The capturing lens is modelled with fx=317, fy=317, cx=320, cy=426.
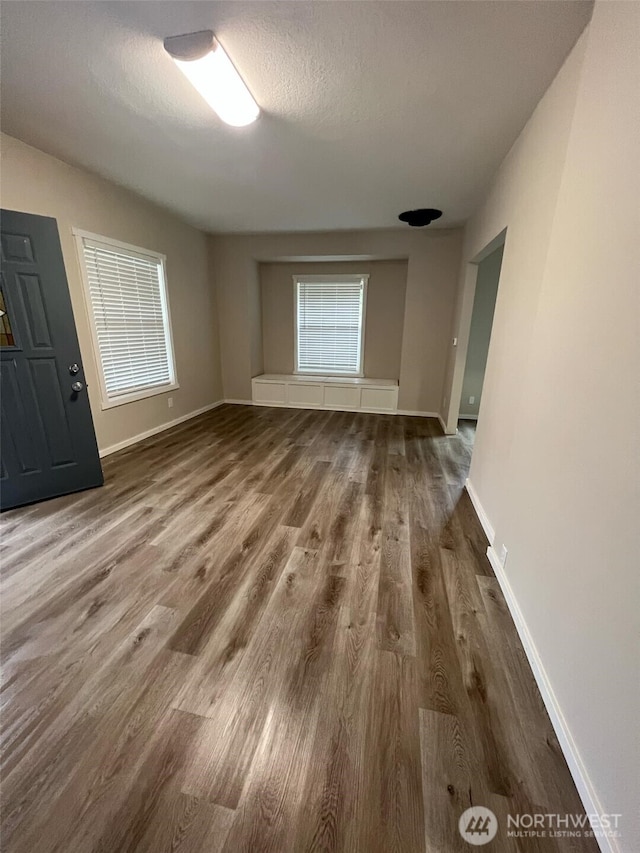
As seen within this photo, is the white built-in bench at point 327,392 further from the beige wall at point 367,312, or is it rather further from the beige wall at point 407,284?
the beige wall at point 367,312

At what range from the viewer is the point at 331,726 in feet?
3.80

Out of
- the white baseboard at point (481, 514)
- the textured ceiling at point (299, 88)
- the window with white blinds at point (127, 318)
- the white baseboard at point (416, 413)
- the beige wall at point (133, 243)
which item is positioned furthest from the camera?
the white baseboard at point (416, 413)

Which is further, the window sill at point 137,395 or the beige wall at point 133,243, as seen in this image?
the window sill at point 137,395

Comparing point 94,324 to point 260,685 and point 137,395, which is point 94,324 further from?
point 260,685

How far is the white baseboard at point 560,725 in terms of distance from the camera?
3.02ft

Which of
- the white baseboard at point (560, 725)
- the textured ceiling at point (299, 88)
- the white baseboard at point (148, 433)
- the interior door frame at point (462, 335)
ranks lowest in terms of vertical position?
the white baseboard at point (560, 725)

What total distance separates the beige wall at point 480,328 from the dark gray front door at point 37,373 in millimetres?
4489

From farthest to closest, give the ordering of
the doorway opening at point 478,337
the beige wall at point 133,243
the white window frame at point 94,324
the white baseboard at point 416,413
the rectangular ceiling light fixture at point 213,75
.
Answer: the white baseboard at point 416,413, the doorway opening at point 478,337, the white window frame at point 94,324, the beige wall at point 133,243, the rectangular ceiling light fixture at point 213,75

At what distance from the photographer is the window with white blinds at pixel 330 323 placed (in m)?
5.35

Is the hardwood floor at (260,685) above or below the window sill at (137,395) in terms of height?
below

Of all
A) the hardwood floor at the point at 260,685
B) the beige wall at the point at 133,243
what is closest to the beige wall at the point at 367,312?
the beige wall at the point at 133,243

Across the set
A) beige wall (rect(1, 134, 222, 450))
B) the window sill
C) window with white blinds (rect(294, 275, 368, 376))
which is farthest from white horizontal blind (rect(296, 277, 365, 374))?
the window sill

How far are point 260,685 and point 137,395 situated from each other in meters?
3.52

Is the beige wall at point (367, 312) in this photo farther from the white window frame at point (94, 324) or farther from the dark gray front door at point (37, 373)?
the dark gray front door at point (37, 373)
